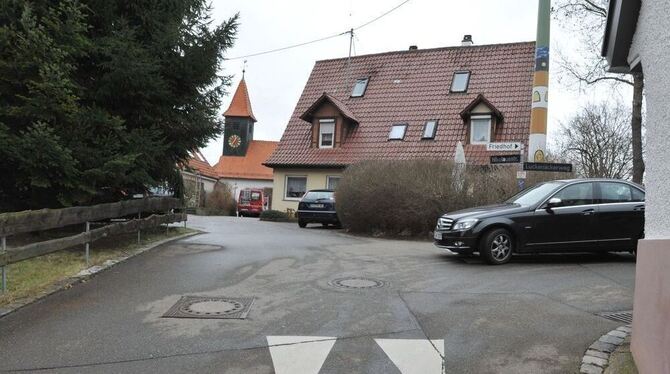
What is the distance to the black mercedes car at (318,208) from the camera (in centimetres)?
2083

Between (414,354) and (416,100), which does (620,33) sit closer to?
(414,354)

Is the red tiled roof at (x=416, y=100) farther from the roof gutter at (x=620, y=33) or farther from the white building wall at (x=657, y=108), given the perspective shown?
the white building wall at (x=657, y=108)

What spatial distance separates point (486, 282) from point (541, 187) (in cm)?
345

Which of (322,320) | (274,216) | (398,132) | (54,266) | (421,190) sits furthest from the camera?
(398,132)

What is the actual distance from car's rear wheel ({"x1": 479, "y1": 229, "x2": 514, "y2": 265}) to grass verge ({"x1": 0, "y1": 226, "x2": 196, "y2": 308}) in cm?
644

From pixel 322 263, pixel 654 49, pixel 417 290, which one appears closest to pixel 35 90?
pixel 322 263

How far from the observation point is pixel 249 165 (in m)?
62.2

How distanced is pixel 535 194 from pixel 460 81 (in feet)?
62.5

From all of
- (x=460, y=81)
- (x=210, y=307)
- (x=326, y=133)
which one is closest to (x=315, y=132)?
(x=326, y=133)

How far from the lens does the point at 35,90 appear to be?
956 cm

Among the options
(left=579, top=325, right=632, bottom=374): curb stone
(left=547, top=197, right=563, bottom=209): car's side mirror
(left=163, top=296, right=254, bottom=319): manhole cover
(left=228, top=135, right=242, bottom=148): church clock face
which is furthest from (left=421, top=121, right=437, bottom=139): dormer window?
(left=228, top=135, right=242, bottom=148): church clock face

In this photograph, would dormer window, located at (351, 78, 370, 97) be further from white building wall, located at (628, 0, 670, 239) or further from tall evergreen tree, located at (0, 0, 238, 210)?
white building wall, located at (628, 0, 670, 239)

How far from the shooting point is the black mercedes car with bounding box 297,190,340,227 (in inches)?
820

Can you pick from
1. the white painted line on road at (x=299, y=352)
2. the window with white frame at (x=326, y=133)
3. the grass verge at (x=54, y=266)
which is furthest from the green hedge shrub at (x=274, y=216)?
the white painted line on road at (x=299, y=352)
